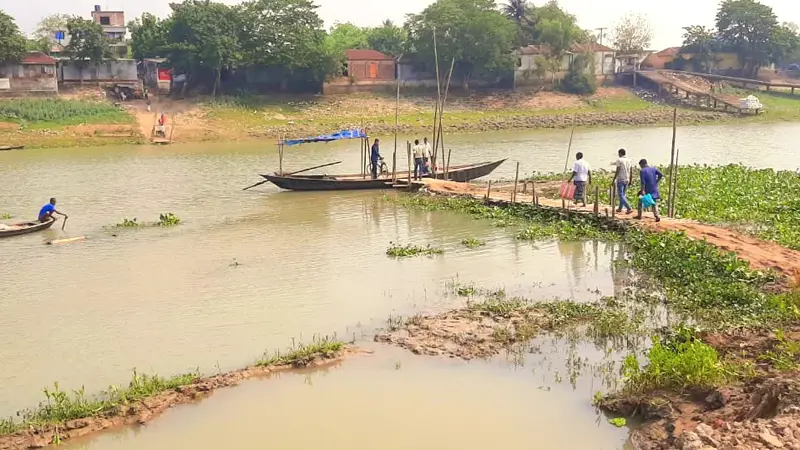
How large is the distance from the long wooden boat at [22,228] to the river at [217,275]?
230 millimetres

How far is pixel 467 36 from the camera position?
51156mm

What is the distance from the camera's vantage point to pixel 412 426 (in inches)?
314

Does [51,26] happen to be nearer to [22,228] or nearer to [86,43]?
[86,43]

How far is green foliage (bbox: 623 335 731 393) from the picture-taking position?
7.71 metres

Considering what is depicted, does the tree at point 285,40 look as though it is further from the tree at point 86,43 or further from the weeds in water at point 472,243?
the weeds in water at point 472,243

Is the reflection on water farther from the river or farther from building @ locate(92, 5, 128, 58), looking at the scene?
building @ locate(92, 5, 128, 58)

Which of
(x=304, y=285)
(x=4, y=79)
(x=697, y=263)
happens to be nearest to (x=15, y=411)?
(x=304, y=285)

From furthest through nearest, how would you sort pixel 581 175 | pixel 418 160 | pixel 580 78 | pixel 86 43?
pixel 580 78, pixel 86 43, pixel 418 160, pixel 581 175

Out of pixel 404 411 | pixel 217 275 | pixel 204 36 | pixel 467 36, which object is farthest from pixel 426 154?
pixel 467 36

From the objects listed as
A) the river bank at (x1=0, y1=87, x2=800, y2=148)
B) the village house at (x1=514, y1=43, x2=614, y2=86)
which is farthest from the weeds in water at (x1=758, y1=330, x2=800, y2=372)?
the village house at (x1=514, y1=43, x2=614, y2=86)

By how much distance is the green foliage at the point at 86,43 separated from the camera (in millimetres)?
45906

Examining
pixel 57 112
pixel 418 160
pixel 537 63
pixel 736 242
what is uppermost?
pixel 537 63

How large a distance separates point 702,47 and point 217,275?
6051 cm

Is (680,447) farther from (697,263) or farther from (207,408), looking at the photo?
(697,263)
